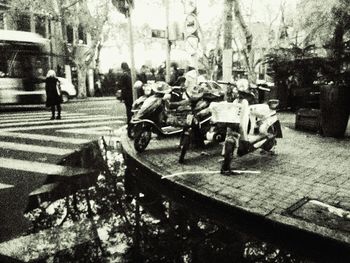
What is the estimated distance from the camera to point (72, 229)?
439 cm

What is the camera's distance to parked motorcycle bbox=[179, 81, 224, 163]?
6957mm

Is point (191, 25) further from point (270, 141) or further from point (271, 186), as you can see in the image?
point (271, 186)

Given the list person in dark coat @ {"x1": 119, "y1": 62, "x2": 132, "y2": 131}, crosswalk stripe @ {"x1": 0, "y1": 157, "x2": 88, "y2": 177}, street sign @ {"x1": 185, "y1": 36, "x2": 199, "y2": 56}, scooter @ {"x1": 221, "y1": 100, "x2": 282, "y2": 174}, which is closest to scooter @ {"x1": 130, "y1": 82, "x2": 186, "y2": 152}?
crosswalk stripe @ {"x1": 0, "y1": 157, "x2": 88, "y2": 177}

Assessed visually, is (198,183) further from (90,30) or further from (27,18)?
(27,18)

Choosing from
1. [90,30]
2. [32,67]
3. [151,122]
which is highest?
[90,30]

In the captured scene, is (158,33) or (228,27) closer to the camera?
(228,27)

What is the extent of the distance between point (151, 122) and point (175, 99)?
11.3ft

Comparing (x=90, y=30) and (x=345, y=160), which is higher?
(x=90, y=30)

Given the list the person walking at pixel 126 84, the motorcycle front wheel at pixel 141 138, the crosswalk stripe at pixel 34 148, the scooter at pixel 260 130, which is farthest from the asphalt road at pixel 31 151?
the scooter at pixel 260 130

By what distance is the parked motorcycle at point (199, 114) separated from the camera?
22.8ft

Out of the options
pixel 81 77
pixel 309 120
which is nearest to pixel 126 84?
pixel 309 120

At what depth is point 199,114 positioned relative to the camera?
7762 mm

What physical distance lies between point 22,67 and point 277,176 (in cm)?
1762

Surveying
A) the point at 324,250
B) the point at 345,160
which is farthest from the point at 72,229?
the point at 345,160
